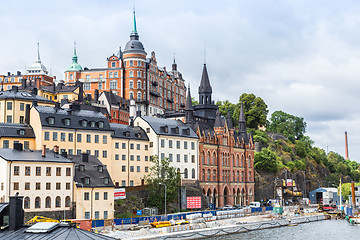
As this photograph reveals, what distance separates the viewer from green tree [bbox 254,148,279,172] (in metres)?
140

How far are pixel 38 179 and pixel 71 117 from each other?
18.5 meters

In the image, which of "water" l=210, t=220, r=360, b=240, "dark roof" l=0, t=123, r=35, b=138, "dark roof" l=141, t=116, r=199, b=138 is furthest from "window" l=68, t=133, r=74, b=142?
"water" l=210, t=220, r=360, b=240

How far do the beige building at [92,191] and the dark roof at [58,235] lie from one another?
1675 inches

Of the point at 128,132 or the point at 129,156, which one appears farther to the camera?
the point at 128,132

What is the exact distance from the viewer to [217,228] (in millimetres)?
83875

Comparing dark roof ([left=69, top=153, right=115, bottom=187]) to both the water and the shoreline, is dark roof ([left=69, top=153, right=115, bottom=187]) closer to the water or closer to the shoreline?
the shoreline

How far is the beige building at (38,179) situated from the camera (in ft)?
223

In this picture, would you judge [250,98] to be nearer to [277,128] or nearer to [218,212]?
[277,128]

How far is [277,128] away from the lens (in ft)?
582

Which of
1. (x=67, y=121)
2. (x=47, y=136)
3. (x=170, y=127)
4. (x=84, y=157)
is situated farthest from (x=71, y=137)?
(x=170, y=127)

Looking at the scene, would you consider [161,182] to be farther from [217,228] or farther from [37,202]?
[37,202]

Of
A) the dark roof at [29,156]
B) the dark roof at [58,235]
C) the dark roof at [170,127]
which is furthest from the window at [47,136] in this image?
the dark roof at [58,235]

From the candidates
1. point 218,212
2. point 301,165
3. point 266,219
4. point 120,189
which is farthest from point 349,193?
point 120,189

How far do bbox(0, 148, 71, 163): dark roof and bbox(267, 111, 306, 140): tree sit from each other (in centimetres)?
11522
